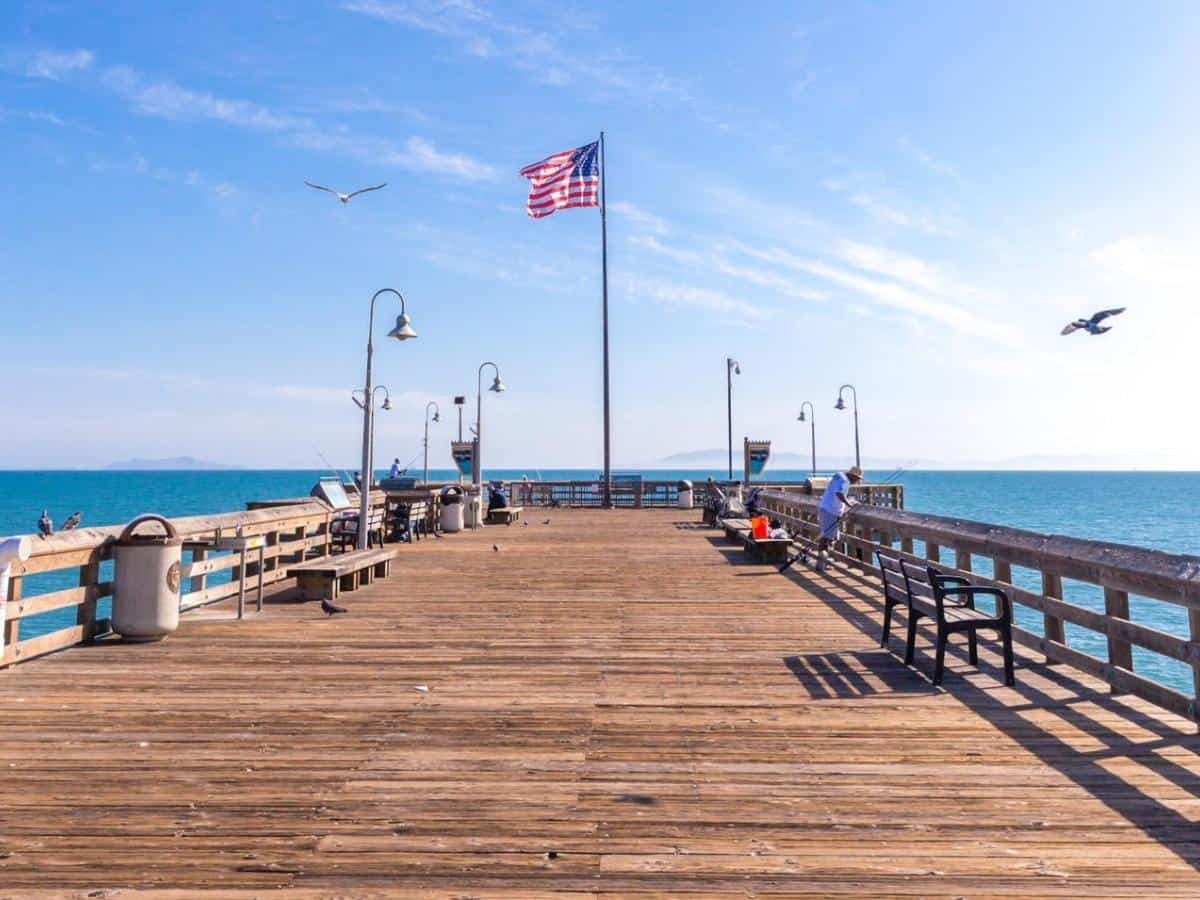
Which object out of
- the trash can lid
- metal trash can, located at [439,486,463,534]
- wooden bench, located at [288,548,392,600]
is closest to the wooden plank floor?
the trash can lid

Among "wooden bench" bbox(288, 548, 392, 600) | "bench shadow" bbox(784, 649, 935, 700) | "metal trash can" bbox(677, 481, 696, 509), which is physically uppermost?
"metal trash can" bbox(677, 481, 696, 509)

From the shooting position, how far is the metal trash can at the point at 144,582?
8.19 metres

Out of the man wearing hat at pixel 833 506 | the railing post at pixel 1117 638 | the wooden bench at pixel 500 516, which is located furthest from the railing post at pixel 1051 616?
the wooden bench at pixel 500 516

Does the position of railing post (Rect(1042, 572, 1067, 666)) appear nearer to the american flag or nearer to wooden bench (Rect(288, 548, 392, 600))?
wooden bench (Rect(288, 548, 392, 600))

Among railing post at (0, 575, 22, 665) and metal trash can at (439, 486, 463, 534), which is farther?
metal trash can at (439, 486, 463, 534)

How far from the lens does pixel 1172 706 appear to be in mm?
5441

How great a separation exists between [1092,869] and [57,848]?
4.49 m

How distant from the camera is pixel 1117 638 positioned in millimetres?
6098

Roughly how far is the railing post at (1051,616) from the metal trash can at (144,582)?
8082mm

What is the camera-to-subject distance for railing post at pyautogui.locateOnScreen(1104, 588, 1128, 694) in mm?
6096

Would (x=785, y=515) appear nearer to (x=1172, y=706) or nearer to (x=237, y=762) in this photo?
(x=1172, y=706)

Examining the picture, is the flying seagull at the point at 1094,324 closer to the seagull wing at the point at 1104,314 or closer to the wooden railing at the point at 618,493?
the seagull wing at the point at 1104,314

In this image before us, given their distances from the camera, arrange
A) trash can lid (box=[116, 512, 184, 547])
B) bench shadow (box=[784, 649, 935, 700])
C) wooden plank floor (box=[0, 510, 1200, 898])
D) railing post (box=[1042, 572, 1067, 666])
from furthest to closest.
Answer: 1. trash can lid (box=[116, 512, 184, 547])
2. railing post (box=[1042, 572, 1067, 666])
3. bench shadow (box=[784, 649, 935, 700])
4. wooden plank floor (box=[0, 510, 1200, 898])

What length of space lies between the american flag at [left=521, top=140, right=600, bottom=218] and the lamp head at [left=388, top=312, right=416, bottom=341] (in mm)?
16751
